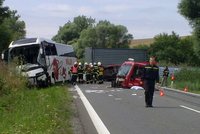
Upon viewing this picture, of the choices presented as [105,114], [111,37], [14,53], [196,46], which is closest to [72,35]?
[111,37]

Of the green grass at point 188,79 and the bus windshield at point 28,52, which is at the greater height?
the bus windshield at point 28,52

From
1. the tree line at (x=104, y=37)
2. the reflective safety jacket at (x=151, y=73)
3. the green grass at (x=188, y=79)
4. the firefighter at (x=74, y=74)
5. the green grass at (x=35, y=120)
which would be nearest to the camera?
the green grass at (x=35, y=120)

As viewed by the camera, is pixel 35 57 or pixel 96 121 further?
pixel 35 57

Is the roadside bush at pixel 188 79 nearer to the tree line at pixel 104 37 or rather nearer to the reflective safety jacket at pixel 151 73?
the reflective safety jacket at pixel 151 73

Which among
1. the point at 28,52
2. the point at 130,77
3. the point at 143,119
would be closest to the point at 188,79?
the point at 130,77

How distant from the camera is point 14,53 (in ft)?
115

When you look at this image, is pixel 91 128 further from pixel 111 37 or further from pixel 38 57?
pixel 111 37

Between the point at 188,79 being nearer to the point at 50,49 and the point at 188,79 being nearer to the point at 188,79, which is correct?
the point at 188,79

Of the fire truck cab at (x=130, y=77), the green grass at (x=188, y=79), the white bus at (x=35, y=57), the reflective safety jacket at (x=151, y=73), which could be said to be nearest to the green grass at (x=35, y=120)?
the reflective safety jacket at (x=151, y=73)

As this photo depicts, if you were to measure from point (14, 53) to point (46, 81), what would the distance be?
2.63m

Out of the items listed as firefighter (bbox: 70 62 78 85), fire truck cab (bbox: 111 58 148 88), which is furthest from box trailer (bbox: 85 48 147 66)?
fire truck cab (bbox: 111 58 148 88)

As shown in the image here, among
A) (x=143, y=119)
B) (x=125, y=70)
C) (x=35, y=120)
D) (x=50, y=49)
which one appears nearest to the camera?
(x=35, y=120)

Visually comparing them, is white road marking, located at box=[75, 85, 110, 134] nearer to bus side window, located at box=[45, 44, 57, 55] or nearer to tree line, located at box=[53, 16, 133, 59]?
→ bus side window, located at box=[45, 44, 57, 55]

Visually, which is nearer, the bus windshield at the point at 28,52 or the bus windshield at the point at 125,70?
the bus windshield at the point at 28,52
